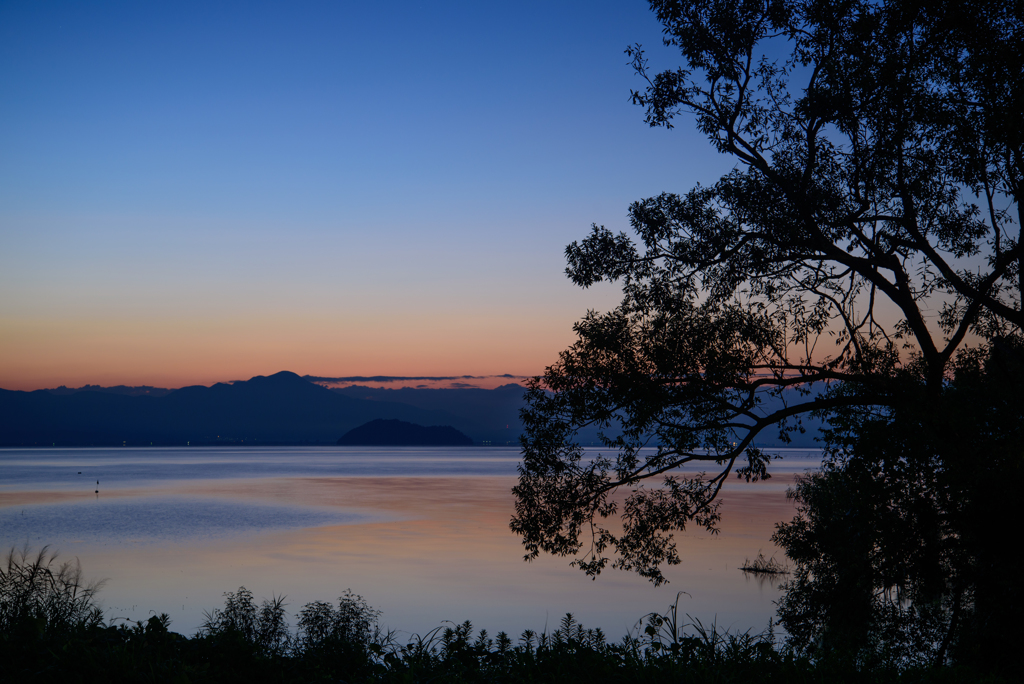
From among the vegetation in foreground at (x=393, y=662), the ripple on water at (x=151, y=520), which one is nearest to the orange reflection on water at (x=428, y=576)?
the ripple on water at (x=151, y=520)

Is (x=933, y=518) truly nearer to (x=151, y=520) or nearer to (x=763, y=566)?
(x=763, y=566)

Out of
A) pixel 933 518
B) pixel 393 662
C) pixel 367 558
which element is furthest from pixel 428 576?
pixel 393 662

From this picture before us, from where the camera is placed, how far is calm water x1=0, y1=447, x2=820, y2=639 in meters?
51.5

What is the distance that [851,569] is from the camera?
1616 centimetres

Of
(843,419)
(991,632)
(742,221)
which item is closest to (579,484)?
(843,419)

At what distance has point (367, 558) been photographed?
226ft

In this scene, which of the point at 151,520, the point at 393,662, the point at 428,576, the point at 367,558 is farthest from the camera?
the point at 151,520

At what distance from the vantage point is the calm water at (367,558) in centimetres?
5150

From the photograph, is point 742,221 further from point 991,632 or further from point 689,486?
point 991,632

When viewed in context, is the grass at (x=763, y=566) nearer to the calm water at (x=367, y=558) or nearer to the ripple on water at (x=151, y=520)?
the calm water at (x=367, y=558)

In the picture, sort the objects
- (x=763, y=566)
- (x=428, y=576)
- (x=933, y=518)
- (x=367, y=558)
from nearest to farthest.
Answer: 1. (x=933, y=518)
2. (x=428, y=576)
3. (x=763, y=566)
4. (x=367, y=558)

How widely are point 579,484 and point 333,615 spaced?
17508 mm

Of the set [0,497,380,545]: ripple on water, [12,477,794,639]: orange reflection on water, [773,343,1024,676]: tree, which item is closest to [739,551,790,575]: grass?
[12,477,794,639]: orange reflection on water

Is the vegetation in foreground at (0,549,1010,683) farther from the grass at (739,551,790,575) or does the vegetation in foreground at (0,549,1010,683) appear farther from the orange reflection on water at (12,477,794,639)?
the grass at (739,551,790,575)
